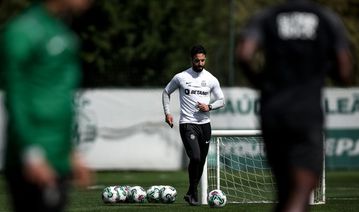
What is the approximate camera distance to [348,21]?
48531 millimetres

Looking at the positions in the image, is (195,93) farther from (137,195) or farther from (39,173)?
(39,173)

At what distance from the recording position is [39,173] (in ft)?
20.3

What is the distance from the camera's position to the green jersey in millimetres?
6371

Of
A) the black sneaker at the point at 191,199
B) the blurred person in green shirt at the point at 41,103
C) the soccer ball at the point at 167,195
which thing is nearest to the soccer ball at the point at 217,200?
the black sneaker at the point at 191,199

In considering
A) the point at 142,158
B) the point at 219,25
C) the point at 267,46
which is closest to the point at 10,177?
the point at 267,46

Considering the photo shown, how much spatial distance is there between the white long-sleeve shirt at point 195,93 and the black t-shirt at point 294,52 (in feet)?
29.3

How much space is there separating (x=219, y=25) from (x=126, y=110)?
15.0 meters

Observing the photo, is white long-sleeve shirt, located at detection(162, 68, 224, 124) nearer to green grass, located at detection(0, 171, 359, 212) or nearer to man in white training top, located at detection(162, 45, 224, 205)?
man in white training top, located at detection(162, 45, 224, 205)

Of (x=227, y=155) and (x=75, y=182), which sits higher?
(x=75, y=182)

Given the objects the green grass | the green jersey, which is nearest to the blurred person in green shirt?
the green jersey

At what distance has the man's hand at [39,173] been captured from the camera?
20.3 ft

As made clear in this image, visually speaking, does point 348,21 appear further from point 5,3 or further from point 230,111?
point 230,111

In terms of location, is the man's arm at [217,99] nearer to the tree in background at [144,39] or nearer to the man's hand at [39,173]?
the man's hand at [39,173]

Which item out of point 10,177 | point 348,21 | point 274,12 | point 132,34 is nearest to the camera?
point 10,177
